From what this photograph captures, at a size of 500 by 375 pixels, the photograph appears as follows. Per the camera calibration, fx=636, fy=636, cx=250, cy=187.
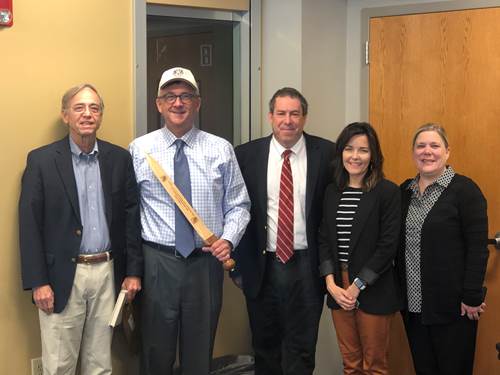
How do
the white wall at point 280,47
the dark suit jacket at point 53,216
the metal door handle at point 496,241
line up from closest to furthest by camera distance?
the dark suit jacket at point 53,216, the metal door handle at point 496,241, the white wall at point 280,47

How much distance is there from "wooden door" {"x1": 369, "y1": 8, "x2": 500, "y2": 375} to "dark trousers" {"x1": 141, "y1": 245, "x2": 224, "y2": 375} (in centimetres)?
115

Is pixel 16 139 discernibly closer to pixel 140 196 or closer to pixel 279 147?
pixel 140 196

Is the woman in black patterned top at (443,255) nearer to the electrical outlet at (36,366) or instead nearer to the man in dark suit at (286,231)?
the man in dark suit at (286,231)

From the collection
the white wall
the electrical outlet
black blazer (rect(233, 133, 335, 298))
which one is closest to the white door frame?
the white wall

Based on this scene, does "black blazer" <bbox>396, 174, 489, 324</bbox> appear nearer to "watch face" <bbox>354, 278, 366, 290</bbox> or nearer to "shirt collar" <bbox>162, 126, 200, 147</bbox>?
"watch face" <bbox>354, 278, 366, 290</bbox>

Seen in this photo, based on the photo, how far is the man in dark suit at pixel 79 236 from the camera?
2443 mm

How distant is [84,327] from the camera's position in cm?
260

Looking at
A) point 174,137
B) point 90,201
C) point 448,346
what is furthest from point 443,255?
point 90,201

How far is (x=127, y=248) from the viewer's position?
261 cm

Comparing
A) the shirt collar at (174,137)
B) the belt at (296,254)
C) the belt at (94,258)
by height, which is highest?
the shirt collar at (174,137)

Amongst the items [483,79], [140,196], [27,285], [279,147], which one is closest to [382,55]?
[483,79]

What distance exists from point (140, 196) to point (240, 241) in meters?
0.52

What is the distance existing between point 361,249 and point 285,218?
14.2 inches

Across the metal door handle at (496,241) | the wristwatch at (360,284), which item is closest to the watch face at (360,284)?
the wristwatch at (360,284)
